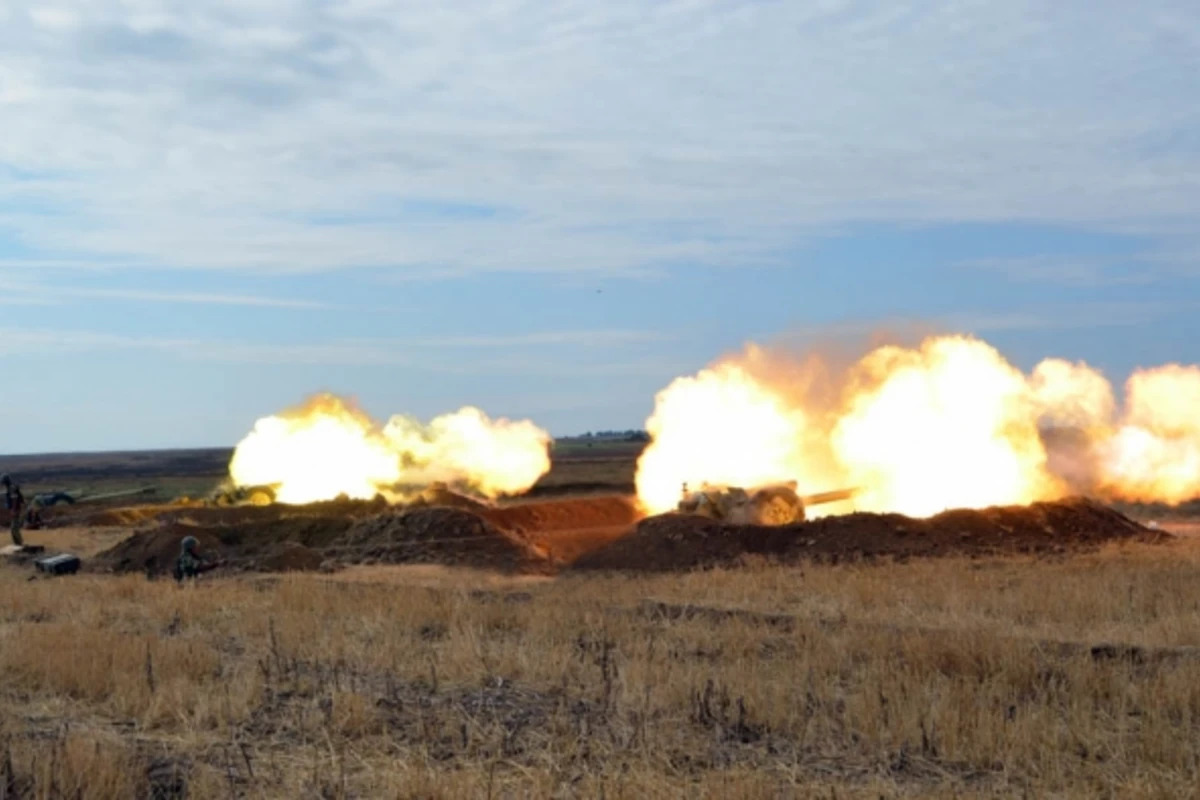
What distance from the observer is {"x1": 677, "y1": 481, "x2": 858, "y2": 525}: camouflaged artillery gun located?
31.8m

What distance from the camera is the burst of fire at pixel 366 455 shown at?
48.4 m

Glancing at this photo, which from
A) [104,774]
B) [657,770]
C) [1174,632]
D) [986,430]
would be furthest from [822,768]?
[986,430]

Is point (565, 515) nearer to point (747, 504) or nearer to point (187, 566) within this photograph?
point (747, 504)

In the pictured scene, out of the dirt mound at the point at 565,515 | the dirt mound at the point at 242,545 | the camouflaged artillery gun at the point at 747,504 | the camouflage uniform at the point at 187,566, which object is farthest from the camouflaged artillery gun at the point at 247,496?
the camouflage uniform at the point at 187,566

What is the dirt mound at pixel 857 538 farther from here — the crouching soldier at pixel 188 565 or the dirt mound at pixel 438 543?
the crouching soldier at pixel 188 565

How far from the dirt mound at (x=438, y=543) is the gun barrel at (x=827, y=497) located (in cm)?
723

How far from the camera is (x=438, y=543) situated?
3020 centimetres

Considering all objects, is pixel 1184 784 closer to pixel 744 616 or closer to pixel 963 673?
pixel 963 673

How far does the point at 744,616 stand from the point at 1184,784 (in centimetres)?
904

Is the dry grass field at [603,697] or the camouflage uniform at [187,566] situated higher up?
the camouflage uniform at [187,566]

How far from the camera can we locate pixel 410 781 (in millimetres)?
8195

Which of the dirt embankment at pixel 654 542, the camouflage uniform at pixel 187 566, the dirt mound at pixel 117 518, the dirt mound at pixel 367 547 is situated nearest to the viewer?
the camouflage uniform at pixel 187 566

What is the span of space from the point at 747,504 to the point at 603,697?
21.1m

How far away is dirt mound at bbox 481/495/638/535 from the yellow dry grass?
1667cm
